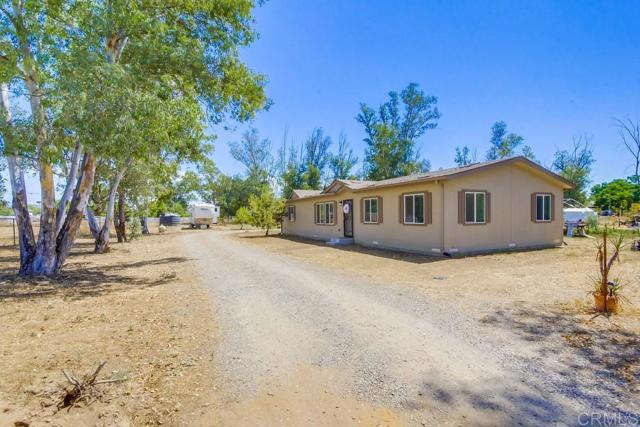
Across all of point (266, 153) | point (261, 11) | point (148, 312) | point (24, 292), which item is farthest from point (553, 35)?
point (266, 153)

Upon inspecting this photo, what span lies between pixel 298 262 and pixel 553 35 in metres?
11.5

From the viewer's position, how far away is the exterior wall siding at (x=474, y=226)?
39.5ft

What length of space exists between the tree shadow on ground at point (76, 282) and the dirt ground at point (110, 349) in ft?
0.11

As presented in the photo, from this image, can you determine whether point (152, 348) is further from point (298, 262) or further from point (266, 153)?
point (266, 153)

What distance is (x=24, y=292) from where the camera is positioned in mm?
6945

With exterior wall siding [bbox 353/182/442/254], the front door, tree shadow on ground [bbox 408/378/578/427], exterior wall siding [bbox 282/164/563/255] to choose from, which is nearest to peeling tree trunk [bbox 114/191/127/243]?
the front door

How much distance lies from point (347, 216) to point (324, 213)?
245 centimetres

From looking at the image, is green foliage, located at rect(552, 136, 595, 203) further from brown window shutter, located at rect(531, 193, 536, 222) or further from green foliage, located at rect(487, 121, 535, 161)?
brown window shutter, located at rect(531, 193, 536, 222)

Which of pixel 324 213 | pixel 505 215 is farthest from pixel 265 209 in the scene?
pixel 505 215

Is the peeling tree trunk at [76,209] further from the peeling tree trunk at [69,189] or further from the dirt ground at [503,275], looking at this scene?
the dirt ground at [503,275]

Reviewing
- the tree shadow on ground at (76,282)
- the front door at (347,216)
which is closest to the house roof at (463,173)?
the front door at (347,216)

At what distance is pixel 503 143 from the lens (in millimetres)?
39812

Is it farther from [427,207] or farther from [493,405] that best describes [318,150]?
[493,405]

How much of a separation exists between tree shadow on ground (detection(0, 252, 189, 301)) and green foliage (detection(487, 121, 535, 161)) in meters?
39.5
